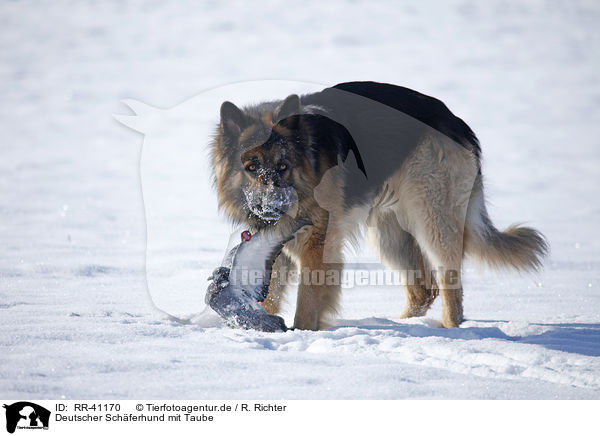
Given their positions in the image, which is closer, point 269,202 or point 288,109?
point 269,202

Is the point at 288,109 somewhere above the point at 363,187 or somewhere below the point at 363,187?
above

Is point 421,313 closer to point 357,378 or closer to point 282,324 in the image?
point 282,324

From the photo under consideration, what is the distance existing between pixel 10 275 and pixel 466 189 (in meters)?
4.79

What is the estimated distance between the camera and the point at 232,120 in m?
4.18

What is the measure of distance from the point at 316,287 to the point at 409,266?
1413 mm

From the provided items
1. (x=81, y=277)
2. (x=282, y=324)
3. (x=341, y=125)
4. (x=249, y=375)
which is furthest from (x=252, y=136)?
(x=81, y=277)

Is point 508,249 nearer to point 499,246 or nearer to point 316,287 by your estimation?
point 499,246

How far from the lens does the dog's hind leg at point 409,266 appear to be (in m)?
5.34

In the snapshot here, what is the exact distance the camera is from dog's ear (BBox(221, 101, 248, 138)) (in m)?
4.12

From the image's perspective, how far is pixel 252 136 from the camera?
13.7 feet
